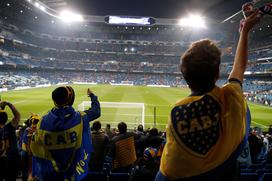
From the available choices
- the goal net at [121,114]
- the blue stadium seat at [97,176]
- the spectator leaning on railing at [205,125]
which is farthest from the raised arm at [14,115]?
the goal net at [121,114]

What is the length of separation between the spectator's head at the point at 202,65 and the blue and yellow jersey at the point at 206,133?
81mm

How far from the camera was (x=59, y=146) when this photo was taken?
9.71 ft

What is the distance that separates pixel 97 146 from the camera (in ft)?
19.1

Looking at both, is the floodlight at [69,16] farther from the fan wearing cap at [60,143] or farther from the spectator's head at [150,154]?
the fan wearing cap at [60,143]

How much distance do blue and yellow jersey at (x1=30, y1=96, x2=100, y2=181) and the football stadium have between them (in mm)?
12

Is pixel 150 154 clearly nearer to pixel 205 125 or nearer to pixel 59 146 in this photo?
pixel 59 146

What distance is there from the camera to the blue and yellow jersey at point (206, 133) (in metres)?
1.65

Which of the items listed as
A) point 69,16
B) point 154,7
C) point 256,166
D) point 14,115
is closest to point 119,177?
point 14,115

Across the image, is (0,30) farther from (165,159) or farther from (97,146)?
(165,159)

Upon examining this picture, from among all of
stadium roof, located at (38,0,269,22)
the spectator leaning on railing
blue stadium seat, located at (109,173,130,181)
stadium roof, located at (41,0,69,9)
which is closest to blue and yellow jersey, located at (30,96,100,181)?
the spectator leaning on railing

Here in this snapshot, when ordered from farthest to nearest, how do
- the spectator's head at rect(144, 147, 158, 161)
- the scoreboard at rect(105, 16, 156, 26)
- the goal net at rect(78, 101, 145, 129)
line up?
1. the scoreboard at rect(105, 16, 156, 26)
2. the goal net at rect(78, 101, 145, 129)
3. the spectator's head at rect(144, 147, 158, 161)

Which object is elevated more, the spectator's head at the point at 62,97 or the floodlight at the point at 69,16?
the floodlight at the point at 69,16

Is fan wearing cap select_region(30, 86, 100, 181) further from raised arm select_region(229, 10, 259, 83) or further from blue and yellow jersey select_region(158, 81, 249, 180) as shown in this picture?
raised arm select_region(229, 10, 259, 83)

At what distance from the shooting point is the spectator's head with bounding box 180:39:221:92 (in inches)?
66.4
